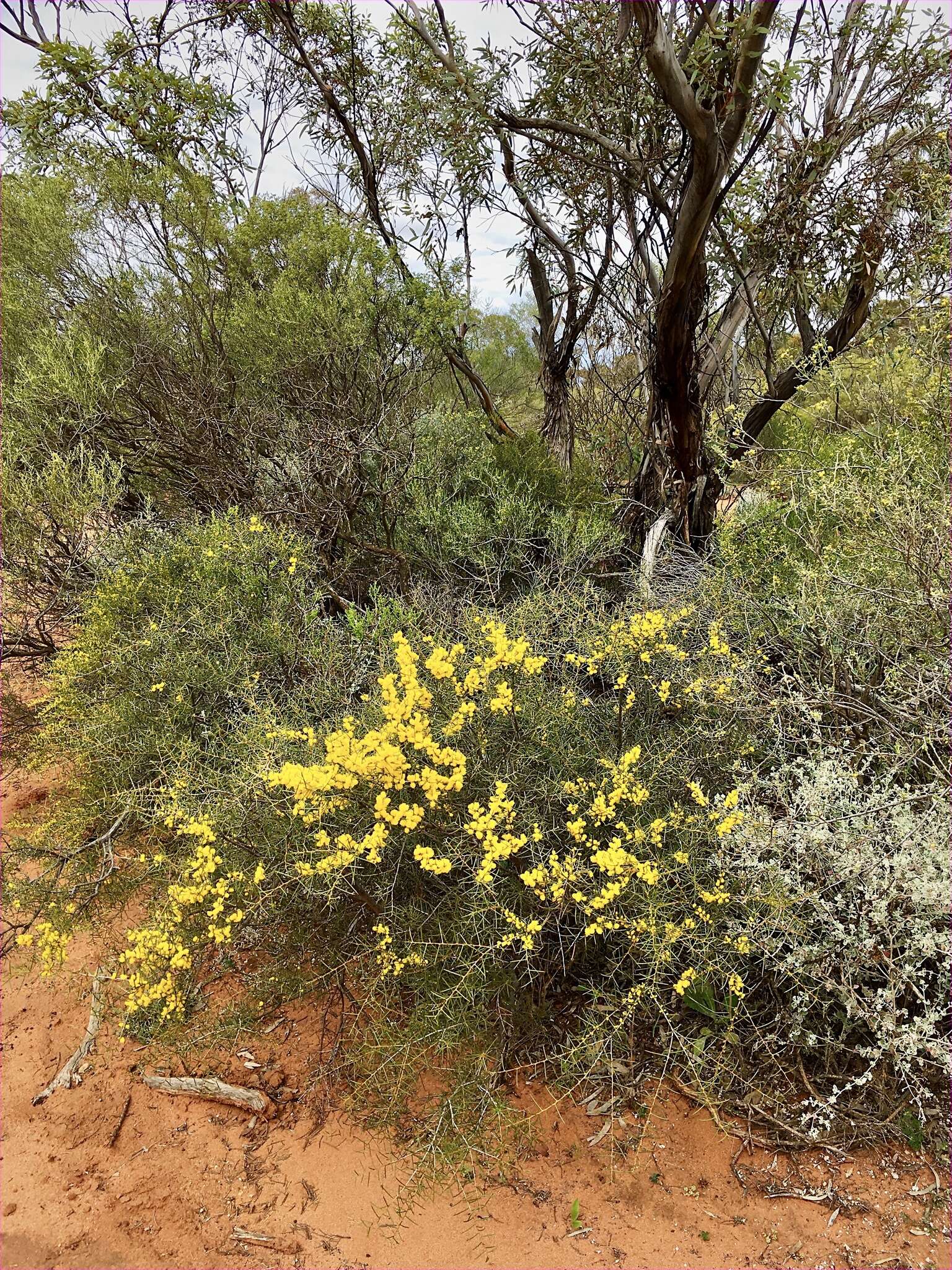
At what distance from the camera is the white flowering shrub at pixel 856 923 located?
6.57 feet

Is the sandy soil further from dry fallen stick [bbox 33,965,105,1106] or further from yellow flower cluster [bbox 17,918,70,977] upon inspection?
yellow flower cluster [bbox 17,918,70,977]

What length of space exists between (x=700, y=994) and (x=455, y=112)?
198 inches

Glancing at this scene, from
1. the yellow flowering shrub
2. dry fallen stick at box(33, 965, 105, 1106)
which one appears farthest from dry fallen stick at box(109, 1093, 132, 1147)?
the yellow flowering shrub

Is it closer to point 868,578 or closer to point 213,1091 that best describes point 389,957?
point 213,1091

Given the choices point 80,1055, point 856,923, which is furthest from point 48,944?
point 856,923

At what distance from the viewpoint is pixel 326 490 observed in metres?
4.46

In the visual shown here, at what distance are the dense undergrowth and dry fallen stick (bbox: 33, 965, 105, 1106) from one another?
0.12 metres

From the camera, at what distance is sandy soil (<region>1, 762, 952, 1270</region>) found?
6.64 feet

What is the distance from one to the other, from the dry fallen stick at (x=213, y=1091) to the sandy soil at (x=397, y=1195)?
0.04m

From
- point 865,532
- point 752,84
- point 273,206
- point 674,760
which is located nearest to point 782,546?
point 865,532

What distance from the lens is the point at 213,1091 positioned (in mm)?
2729

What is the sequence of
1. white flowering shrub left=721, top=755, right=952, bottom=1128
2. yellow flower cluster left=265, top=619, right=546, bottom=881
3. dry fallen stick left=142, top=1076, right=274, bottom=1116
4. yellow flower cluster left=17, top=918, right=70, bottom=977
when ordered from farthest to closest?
1. dry fallen stick left=142, top=1076, right=274, bottom=1116
2. yellow flower cluster left=17, top=918, right=70, bottom=977
3. yellow flower cluster left=265, top=619, right=546, bottom=881
4. white flowering shrub left=721, top=755, right=952, bottom=1128

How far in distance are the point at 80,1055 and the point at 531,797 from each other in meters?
2.49

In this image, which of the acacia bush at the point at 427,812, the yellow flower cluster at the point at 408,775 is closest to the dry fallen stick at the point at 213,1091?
the acacia bush at the point at 427,812
